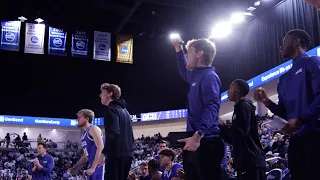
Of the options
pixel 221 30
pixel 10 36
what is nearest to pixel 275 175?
pixel 10 36

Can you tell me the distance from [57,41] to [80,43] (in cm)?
108

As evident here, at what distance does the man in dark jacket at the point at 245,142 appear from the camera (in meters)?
3.95

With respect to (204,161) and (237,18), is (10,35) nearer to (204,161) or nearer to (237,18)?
(237,18)

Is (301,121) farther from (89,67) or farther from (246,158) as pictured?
(89,67)

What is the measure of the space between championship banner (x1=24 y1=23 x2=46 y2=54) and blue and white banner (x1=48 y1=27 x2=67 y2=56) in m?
0.45

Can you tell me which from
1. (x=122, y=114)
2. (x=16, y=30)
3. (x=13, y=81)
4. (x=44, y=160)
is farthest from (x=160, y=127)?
(x=122, y=114)

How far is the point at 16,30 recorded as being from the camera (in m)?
16.8

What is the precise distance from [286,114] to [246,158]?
87cm

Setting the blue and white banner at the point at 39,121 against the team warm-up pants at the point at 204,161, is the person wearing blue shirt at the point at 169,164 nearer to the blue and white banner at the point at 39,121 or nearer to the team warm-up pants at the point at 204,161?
the team warm-up pants at the point at 204,161

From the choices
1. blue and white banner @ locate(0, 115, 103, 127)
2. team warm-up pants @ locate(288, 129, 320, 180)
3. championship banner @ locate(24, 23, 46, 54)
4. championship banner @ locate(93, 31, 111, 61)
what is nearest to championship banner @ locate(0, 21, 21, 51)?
championship banner @ locate(24, 23, 46, 54)

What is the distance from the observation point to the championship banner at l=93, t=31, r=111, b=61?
17812 millimetres

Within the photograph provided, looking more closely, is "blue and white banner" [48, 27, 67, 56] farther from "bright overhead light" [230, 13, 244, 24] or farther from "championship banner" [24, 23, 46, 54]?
"bright overhead light" [230, 13, 244, 24]

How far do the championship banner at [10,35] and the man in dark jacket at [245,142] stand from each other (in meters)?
14.6

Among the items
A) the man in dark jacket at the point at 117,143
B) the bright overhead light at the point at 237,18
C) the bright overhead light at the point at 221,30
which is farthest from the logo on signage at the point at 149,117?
the man in dark jacket at the point at 117,143
